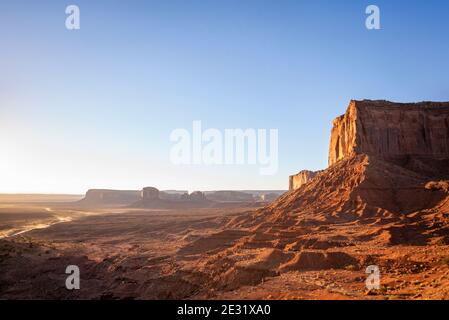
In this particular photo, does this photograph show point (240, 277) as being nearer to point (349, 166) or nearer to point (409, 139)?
point (349, 166)

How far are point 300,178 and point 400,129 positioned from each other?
53.7 m

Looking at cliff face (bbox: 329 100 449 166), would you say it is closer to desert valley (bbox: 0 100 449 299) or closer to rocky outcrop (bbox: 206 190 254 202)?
desert valley (bbox: 0 100 449 299)

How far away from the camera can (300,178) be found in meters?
104

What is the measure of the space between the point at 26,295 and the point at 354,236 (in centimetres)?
2391

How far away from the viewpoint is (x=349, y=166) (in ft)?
149

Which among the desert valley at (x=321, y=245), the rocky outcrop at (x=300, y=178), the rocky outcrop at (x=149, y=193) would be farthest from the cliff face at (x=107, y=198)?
the desert valley at (x=321, y=245)

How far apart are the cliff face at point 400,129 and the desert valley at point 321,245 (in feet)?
0.51

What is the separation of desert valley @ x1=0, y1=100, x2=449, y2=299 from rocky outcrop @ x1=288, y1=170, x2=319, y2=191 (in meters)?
36.3

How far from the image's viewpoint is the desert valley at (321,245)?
17.4m

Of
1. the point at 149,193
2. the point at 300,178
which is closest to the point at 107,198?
the point at 149,193

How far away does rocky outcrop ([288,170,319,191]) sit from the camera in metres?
Result: 96.5

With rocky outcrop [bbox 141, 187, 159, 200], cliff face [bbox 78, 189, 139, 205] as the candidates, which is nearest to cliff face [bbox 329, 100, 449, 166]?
rocky outcrop [bbox 141, 187, 159, 200]
